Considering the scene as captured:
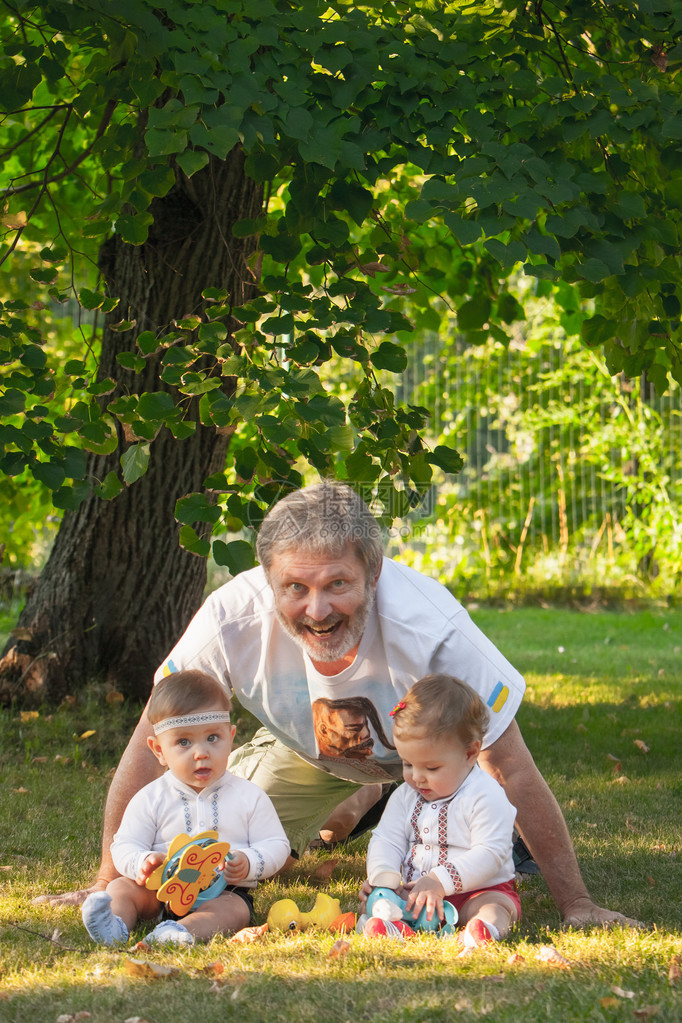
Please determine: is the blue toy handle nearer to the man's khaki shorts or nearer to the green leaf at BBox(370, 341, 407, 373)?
the man's khaki shorts

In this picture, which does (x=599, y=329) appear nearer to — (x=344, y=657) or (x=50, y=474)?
(x=344, y=657)

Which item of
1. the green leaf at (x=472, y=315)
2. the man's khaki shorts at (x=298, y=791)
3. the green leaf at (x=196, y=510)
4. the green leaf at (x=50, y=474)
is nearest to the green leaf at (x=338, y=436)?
the green leaf at (x=196, y=510)

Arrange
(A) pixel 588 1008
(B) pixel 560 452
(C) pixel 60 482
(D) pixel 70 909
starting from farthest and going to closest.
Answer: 1. (B) pixel 560 452
2. (C) pixel 60 482
3. (D) pixel 70 909
4. (A) pixel 588 1008

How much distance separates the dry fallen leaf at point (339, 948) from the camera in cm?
262

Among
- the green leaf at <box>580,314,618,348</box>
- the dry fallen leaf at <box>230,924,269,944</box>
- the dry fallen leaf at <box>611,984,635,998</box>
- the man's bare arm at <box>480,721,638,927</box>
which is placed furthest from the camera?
the green leaf at <box>580,314,618,348</box>

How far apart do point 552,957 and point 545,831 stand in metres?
0.51

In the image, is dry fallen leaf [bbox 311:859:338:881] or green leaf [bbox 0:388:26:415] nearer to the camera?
green leaf [bbox 0:388:26:415]

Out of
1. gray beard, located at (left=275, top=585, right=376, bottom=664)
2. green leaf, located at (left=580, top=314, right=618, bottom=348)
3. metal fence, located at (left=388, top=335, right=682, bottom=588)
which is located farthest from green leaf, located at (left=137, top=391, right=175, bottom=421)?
metal fence, located at (left=388, top=335, right=682, bottom=588)

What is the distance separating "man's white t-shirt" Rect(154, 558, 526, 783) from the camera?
317cm

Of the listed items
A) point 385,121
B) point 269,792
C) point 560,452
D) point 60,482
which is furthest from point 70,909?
point 560,452

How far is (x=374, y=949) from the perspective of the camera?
2.66 m

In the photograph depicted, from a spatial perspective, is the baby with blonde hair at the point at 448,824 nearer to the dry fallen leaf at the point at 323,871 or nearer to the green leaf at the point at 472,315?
the dry fallen leaf at the point at 323,871

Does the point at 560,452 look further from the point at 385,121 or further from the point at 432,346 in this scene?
the point at 385,121

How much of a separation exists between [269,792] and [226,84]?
240 cm
